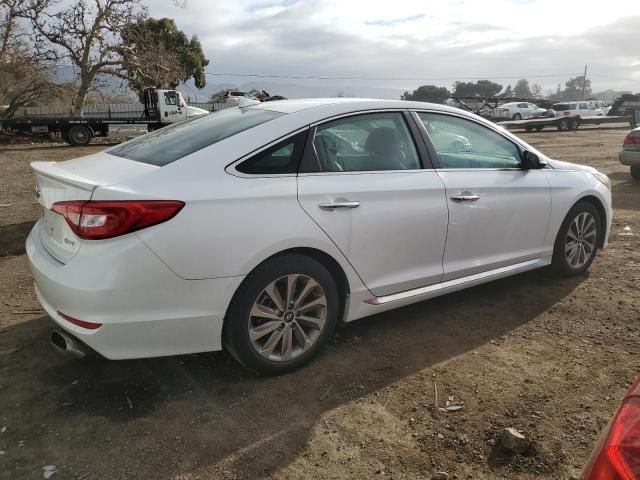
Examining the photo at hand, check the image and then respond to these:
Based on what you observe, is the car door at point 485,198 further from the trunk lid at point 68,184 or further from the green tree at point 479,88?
the green tree at point 479,88

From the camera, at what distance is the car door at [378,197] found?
3.10 metres

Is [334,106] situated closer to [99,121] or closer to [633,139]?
[633,139]

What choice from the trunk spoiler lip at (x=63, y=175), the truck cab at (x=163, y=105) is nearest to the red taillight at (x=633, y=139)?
the trunk spoiler lip at (x=63, y=175)

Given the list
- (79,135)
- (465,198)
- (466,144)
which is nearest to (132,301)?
(465,198)

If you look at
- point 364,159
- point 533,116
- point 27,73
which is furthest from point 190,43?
point 364,159

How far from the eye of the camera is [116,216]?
2.50 metres

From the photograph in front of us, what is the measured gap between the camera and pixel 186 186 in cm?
267

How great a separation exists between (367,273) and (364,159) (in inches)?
28.8

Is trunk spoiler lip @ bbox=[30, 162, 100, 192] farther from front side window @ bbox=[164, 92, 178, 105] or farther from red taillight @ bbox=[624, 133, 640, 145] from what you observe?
front side window @ bbox=[164, 92, 178, 105]

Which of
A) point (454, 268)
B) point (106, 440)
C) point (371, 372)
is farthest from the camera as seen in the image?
point (454, 268)

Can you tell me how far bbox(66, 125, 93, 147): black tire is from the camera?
22.2m

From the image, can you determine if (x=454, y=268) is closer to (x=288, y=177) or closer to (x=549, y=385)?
(x=549, y=385)

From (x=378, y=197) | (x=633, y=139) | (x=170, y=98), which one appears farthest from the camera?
(x=170, y=98)

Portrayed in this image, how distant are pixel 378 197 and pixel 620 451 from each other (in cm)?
219
